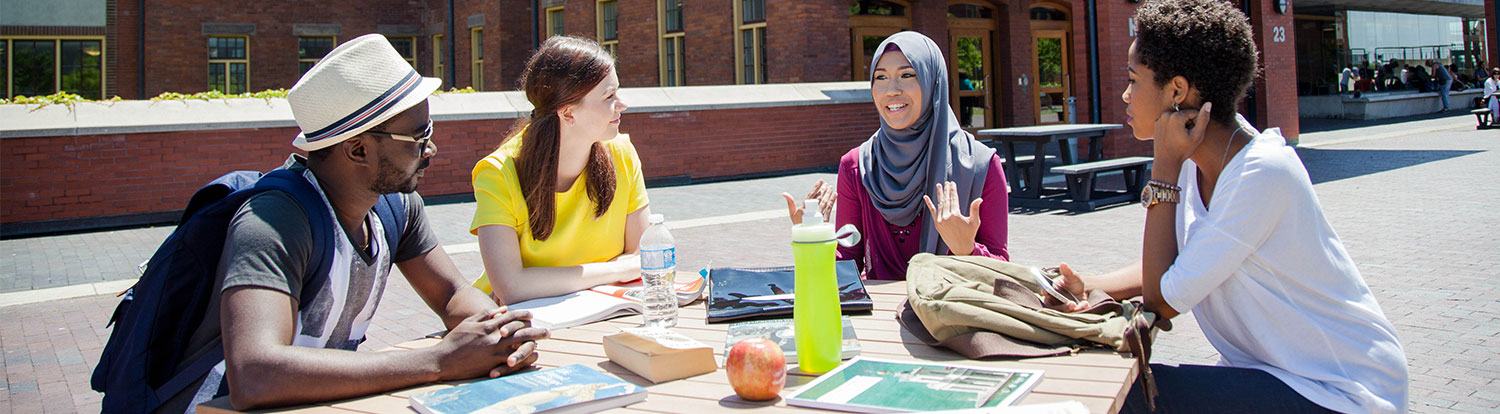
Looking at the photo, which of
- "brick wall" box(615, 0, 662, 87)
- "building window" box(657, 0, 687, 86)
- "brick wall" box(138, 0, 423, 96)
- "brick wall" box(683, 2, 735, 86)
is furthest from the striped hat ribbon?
"brick wall" box(138, 0, 423, 96)

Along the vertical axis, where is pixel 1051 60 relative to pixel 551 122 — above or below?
above

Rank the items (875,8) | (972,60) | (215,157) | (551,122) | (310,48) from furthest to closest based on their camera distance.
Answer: (310,48), (972,60), (875,8), (215,157), (551,122)

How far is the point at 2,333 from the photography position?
580cm

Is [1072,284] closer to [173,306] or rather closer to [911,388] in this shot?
[911,388]

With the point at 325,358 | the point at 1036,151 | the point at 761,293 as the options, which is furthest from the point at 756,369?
the point at 1036,151

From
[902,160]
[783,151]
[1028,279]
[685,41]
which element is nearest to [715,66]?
[685,41]

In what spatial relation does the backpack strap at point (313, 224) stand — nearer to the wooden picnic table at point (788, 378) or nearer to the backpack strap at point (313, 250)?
the backpack strap at point (313, 250)

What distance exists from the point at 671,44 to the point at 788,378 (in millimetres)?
18442

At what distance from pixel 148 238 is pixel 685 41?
11.0 m

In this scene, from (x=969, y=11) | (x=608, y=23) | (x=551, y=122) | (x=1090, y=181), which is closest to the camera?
(x=551, y=122)

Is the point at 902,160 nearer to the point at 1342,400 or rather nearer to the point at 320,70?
the point at 1342,400

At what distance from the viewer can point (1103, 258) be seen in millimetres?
7223

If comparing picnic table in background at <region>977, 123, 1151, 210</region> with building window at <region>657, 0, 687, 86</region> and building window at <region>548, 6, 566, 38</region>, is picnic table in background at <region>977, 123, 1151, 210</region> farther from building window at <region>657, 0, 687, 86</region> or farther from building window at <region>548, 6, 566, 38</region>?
building window at <region>548, 6, 566, 38</region>

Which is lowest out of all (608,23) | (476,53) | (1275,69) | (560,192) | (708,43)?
(560,192)
